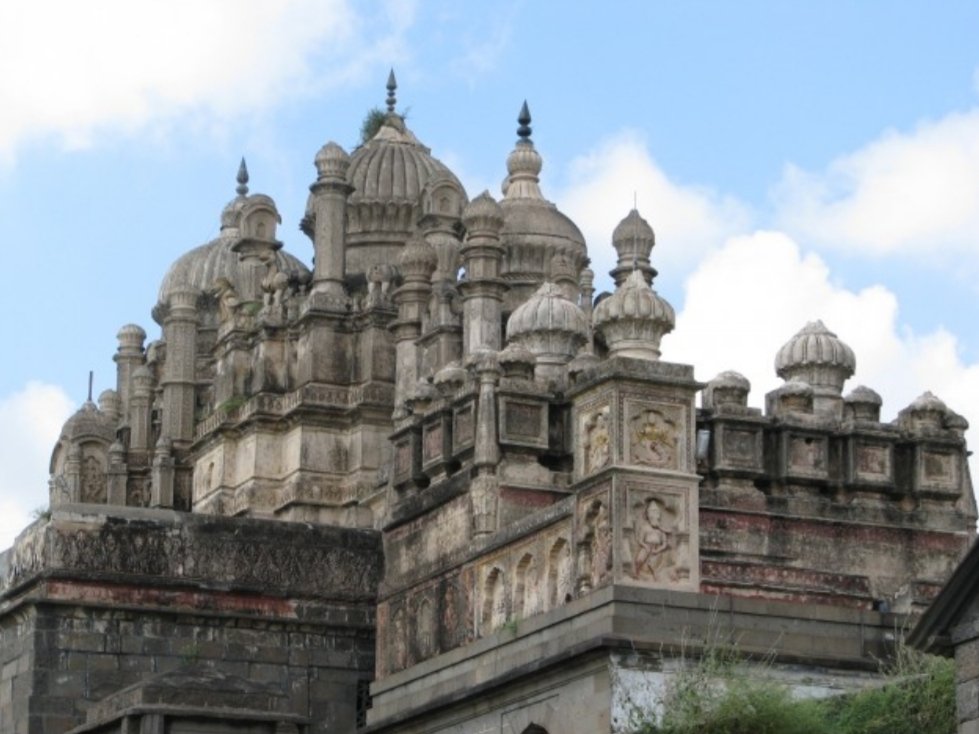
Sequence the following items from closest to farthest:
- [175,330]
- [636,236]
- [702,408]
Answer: [702,408] < [636,236] < [175,330]

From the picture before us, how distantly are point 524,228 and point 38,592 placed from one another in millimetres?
13512

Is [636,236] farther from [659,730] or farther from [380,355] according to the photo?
[659,730]

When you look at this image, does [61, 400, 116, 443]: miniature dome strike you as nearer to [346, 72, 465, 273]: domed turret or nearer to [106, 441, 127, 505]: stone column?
[106, 441, 127, 505]: stone column

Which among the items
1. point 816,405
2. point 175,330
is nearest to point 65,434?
point 175,330

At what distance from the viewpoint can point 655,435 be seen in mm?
20719

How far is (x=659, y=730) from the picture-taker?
63.2 feet

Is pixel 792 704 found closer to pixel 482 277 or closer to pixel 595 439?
pixel 595 439

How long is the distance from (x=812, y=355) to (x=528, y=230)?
1237 cm

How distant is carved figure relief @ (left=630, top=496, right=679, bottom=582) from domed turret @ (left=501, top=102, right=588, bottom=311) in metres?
16.7

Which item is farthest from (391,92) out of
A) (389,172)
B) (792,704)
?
(792,704)

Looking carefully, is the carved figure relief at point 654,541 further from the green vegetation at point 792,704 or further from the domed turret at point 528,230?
the domed turret at point 528,230

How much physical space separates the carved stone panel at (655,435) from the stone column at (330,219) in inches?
629

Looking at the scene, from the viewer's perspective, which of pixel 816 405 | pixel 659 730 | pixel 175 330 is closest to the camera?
pixel 659 730

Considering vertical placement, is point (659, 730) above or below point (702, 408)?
below
